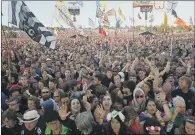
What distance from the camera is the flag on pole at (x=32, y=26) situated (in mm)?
6785

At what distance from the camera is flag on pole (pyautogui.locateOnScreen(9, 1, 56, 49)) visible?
6.79 metres

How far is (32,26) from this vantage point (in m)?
6.86

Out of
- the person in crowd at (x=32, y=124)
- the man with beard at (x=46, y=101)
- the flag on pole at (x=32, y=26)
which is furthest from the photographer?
the flag on pole at (x=32, y=26)

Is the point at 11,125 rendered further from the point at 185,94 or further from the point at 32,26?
the point at 32,26

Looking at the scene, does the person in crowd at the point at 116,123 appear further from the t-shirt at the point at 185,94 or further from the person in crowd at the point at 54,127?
the t-shirt at the point at 185,94

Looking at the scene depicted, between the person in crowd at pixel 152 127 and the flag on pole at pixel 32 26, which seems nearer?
the person in crowd at pixel 152 127

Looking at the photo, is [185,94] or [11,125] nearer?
[11,125]

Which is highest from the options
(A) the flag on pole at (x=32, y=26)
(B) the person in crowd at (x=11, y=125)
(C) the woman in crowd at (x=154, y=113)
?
(A) the flag on pole at (x=32, y=26)

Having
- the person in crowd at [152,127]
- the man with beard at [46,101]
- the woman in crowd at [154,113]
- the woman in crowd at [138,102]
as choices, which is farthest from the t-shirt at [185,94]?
the man with beard at [46,101]

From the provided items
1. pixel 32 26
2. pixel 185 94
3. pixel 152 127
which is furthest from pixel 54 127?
pixel 32 26

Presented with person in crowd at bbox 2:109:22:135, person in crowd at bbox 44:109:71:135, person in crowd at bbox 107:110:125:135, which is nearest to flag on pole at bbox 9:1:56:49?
person in crowd at bbox 2:109:22:135

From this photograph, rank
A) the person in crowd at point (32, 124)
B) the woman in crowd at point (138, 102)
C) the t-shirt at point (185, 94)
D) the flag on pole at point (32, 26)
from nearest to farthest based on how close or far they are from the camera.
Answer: the person in crowd at point (32, 124) < the woman in crowd at point (138, 102) < the t-shirt at point (185, 94) < the flag on pole at point (32, 26)

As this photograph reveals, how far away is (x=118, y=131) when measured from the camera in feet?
12.3

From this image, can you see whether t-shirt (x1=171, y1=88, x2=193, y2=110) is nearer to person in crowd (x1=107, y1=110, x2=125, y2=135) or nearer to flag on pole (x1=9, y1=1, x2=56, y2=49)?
person in crowd (x1=107, y1=110, x2=125, y2=135)
